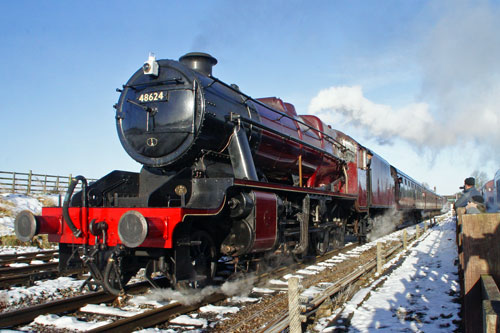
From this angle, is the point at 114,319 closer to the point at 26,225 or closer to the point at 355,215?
the point at 26,225

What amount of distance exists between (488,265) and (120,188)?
16.2 ft

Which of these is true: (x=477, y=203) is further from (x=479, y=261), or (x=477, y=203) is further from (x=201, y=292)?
(x=201, y=292)

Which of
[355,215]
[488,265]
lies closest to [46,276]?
[488,265]

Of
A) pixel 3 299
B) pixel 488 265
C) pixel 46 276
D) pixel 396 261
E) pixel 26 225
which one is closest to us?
pixel 488 265

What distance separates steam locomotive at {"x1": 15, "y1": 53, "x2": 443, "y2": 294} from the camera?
4.82 meters

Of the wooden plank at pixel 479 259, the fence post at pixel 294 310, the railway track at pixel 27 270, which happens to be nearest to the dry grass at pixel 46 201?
the railway track at pixel 27 270

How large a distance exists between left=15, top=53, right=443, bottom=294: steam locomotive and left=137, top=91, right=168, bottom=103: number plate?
2 cm

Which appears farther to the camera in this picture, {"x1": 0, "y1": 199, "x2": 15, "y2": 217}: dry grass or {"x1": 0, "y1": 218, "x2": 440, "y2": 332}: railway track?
{"x1": 0, "y1": 199, "x2": 15, "y2": 217}: dry grass

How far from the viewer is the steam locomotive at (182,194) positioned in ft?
15.8

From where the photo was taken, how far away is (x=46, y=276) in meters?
7.06

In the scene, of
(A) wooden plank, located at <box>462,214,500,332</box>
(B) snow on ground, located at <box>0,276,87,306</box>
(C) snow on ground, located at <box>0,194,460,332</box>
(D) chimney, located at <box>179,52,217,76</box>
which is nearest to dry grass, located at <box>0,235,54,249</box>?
(C) snow on ground, located at <box>0,194,460,332</box>

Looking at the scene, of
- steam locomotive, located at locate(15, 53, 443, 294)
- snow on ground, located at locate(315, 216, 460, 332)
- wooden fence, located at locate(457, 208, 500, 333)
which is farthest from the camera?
steam locomotive, located at locate(15, 53, 443, 294)

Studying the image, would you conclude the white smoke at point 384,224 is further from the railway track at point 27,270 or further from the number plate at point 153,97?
the number plate at point 153,97

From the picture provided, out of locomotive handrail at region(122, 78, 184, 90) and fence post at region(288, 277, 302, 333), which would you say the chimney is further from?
fence post at region(288, 277, 302, 333)
